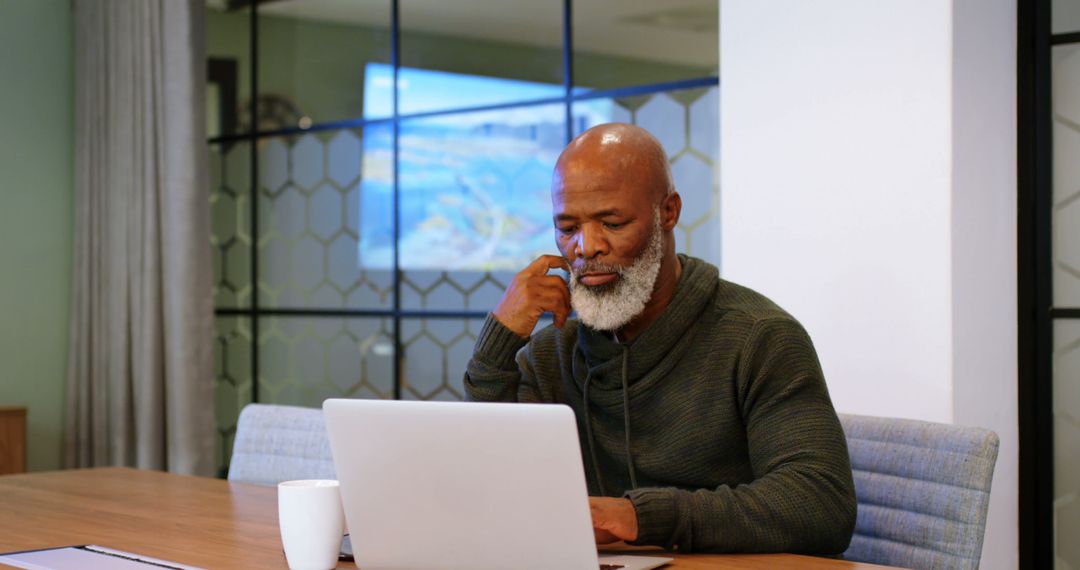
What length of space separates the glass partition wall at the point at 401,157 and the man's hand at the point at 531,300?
163 cm

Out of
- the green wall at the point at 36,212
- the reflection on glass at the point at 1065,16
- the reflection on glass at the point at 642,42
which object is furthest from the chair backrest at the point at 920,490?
the green wall at the point at 36,212

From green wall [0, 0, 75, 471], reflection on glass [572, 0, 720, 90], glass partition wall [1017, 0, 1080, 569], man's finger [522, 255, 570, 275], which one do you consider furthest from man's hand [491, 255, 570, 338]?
green wall [0, 0, 75, 471]

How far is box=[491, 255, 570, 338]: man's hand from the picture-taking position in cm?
189

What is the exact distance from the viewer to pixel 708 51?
3510 mm

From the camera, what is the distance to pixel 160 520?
1856 mm

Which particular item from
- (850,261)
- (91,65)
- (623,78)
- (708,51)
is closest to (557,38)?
(623,78)

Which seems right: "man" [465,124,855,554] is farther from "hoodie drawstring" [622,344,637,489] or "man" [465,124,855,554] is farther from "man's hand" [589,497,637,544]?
"man's hand" [589,497,637,544]

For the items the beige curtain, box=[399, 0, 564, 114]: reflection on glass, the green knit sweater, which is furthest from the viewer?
the beige curtain

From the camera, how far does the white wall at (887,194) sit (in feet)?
8.73

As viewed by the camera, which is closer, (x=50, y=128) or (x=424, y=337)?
(x=424, y=337)

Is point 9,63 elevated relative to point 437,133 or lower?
elevated

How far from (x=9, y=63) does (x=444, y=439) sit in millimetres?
4094

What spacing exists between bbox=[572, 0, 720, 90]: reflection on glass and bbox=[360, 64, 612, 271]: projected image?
0.11 meters

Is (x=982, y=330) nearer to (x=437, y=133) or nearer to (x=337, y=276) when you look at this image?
(x=437, y=133)
